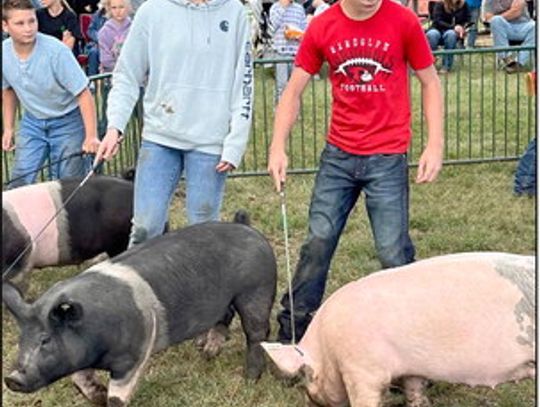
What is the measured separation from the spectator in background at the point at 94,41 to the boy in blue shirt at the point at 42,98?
755cm

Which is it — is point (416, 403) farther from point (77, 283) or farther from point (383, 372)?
point (77, 283)

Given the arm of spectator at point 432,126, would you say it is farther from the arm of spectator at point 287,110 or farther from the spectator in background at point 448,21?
the spectator in background at point 448,21

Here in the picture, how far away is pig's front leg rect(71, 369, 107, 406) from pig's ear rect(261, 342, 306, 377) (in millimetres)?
748

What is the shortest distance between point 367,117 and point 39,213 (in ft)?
5.82

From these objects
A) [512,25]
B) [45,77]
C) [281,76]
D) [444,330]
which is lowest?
[444,330]

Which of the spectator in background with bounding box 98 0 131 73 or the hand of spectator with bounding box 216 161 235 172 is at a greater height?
the spectator in background with bounding box 98 0 131 73

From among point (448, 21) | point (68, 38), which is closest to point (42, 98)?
point (68, 38)

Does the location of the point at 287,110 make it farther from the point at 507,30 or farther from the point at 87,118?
the point at 507,30

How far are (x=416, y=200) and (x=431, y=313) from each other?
396 centimetres

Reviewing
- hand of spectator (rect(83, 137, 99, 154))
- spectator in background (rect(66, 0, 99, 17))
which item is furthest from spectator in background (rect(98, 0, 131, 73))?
hand of spectator (rect(83, 137, 99, 154))

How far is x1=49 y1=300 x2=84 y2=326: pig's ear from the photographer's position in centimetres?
322

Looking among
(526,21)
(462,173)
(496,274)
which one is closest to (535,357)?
(496,274)

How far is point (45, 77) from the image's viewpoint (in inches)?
209

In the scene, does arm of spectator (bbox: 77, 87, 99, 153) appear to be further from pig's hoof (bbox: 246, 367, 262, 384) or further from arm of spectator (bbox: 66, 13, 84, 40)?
arm of spectator (bbox: 66, 13, 84, 40)
